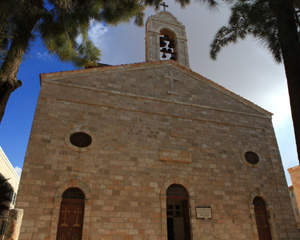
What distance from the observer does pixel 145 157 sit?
970 cm

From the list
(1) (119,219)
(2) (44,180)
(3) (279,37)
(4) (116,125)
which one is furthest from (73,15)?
(1) (119,219)

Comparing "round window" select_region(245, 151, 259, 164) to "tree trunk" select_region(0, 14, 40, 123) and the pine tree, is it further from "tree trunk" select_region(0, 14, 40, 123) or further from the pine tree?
"tree trunk" select_region(0, 14, 40, 123)

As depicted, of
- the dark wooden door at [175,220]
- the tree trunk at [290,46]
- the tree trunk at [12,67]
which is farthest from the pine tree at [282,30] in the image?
the dark wooden door at [175,220]

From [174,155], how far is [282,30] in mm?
5662

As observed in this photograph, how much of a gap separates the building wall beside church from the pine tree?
5.02 meters

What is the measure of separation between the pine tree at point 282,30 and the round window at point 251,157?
5.86 metres

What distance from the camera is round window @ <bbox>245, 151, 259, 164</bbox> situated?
37.2 feet

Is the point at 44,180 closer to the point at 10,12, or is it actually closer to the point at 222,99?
the point at 10,12

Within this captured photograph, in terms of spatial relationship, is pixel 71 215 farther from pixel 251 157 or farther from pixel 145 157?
pixel 251 157

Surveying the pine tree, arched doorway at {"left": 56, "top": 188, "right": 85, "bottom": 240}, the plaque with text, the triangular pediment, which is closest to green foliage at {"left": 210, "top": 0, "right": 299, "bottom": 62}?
the pine tree

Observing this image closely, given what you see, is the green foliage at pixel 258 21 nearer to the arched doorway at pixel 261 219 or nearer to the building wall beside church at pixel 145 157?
the building wall beside church at pixel 145 157

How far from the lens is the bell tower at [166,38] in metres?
12.8

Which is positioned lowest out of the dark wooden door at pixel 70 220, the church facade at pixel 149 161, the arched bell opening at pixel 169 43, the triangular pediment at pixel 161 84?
the dark wooden door at pixel 70 220

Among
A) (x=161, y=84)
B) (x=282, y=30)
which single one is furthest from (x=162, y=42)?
(x=282, y=30)
